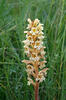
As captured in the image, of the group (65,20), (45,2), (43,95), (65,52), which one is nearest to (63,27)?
(65,20)

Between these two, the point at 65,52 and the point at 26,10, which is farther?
the point at 26,10

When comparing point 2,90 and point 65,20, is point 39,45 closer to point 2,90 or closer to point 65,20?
point 2,90

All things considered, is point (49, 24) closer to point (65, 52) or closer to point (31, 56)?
point (65, 52)

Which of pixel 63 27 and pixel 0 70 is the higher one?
pixel 63 27

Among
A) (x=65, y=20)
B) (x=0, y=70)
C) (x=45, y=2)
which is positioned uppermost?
(x=45, y=2)

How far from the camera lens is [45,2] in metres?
3.91

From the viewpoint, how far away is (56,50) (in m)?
2.44

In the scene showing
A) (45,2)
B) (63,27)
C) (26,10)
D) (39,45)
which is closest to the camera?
(39,45)

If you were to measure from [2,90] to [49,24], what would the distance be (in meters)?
1.03

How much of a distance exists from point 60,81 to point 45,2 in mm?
1930

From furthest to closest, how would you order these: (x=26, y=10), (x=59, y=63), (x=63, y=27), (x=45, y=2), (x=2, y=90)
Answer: (x=45, y=2)
(x=26, y=10)
(x=63, y=27)
(x=59, y=63)
(x=2, y=90)

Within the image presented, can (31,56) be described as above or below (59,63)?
above

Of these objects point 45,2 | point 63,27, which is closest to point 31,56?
point 63,27

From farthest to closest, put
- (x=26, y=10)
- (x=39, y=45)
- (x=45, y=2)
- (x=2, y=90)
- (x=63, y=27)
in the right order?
(x=45, y=2), (x=26, y=10), (x=63, y=27), (x=2, y=90), (x=39, y=45)
